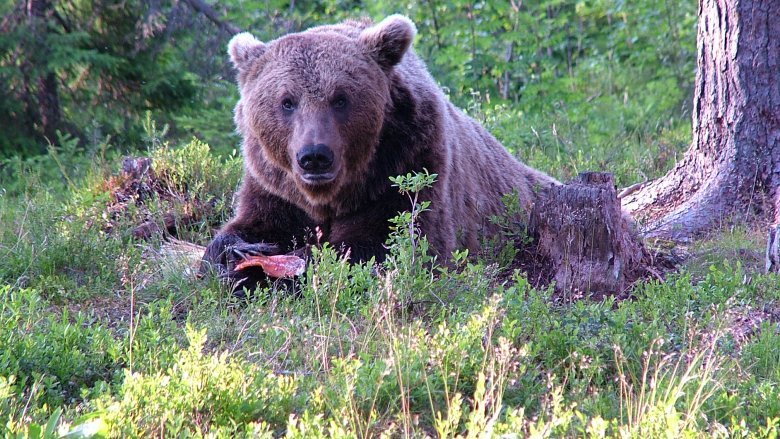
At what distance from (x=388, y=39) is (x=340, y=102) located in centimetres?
53

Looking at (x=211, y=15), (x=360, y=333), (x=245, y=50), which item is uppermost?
(x=245, y=50)

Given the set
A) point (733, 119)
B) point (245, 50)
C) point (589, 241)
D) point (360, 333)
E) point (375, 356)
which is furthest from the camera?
point (733, 119)

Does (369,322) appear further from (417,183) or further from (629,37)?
(629,37)

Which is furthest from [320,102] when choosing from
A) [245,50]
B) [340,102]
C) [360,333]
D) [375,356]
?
[375,356]

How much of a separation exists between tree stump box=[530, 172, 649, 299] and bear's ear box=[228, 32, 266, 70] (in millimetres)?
1951

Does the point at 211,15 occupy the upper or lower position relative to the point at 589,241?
upper

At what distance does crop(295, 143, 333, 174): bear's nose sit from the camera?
16.2 ft

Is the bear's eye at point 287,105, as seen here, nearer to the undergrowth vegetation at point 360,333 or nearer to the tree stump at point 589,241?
the undergrowth vegetation at point 360,333

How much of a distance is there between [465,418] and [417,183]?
5.76 ft

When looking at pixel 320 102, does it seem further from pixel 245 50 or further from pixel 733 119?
pixel 733 119

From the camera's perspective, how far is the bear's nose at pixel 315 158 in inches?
194

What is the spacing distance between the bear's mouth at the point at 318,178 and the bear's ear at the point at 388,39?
0.85 m

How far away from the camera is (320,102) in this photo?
5.14 m

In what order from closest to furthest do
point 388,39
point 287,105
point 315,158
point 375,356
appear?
point 375,356 → point 315,158 → point 287,105 → point 388,39
